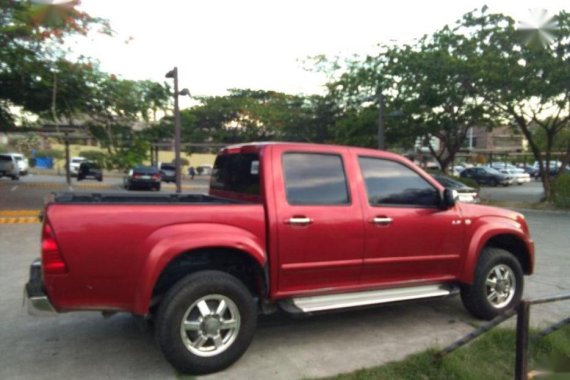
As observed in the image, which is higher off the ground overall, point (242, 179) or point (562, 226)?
point (242, 179)

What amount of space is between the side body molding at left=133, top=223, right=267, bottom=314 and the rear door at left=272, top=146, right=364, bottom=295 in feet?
1.02

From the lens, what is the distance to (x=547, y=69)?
645 inches

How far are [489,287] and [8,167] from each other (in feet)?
105

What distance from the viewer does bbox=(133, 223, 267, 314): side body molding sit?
11.2 ft

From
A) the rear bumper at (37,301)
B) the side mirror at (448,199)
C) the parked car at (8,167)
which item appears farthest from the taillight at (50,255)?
the parked car at (8,167)

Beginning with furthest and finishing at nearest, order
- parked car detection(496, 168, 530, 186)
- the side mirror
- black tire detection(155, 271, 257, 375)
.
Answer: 1. parked car detection(496, 168, 530, 186)
2. the side mirror
3. black tire detection(155, 271, 257, 375)

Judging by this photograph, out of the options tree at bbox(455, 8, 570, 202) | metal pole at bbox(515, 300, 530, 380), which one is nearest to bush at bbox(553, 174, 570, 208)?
tree at bbox(455, 8, 570, 202)

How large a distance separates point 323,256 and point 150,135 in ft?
44.8

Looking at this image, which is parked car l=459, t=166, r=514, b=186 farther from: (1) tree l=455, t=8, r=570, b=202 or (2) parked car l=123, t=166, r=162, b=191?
(2) parked car l=123, t=166, r=162, b=191

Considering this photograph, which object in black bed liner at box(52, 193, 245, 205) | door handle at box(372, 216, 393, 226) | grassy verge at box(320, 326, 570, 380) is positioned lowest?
grassy verge at box(320, 326, 570, 380)

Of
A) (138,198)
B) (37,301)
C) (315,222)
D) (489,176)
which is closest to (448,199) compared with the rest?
(315,222)

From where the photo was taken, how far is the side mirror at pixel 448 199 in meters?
4.54

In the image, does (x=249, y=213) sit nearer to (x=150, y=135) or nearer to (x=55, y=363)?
(x=55, y=363)

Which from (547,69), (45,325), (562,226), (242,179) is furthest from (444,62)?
(45,325)
